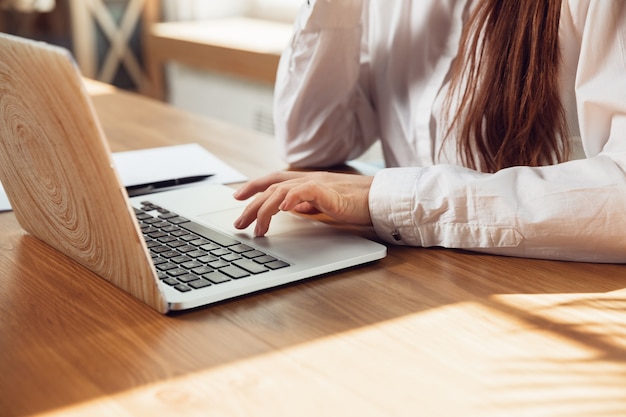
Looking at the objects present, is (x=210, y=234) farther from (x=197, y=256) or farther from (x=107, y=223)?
(x=107, y=223)

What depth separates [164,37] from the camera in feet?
12.4

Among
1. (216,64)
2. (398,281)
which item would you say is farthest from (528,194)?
(216,64)

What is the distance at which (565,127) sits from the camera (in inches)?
39.7

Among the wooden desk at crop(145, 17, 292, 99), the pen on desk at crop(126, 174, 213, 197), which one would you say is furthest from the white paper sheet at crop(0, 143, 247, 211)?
the wooden desk at crop(145, 17, 292, 99)

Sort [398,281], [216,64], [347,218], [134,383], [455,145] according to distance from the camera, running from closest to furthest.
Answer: [134,383] → [398,281] → [347,218] → [455,145] → [216,64]

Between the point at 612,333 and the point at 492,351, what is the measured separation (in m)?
0.11

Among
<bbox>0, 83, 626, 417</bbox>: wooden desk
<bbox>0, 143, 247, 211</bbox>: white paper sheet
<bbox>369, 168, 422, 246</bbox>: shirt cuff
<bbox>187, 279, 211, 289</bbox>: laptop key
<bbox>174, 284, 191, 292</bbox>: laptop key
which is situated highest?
<bbox>369, 168, 422, 246</bbox>: shirt cuff

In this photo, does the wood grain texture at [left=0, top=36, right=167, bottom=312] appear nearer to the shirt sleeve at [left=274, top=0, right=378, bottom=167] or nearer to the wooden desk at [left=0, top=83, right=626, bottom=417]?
the wooden desk at [left=0, top=83, right=626, bottom=417]

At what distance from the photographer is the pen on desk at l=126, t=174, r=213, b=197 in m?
1.08

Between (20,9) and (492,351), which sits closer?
(492,351)

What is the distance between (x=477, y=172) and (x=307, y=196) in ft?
→ 0.61

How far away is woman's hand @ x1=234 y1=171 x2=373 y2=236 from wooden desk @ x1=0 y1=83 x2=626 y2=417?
8 cm

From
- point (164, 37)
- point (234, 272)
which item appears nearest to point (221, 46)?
point (164, 37)

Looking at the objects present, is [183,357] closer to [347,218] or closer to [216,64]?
[347,218]
